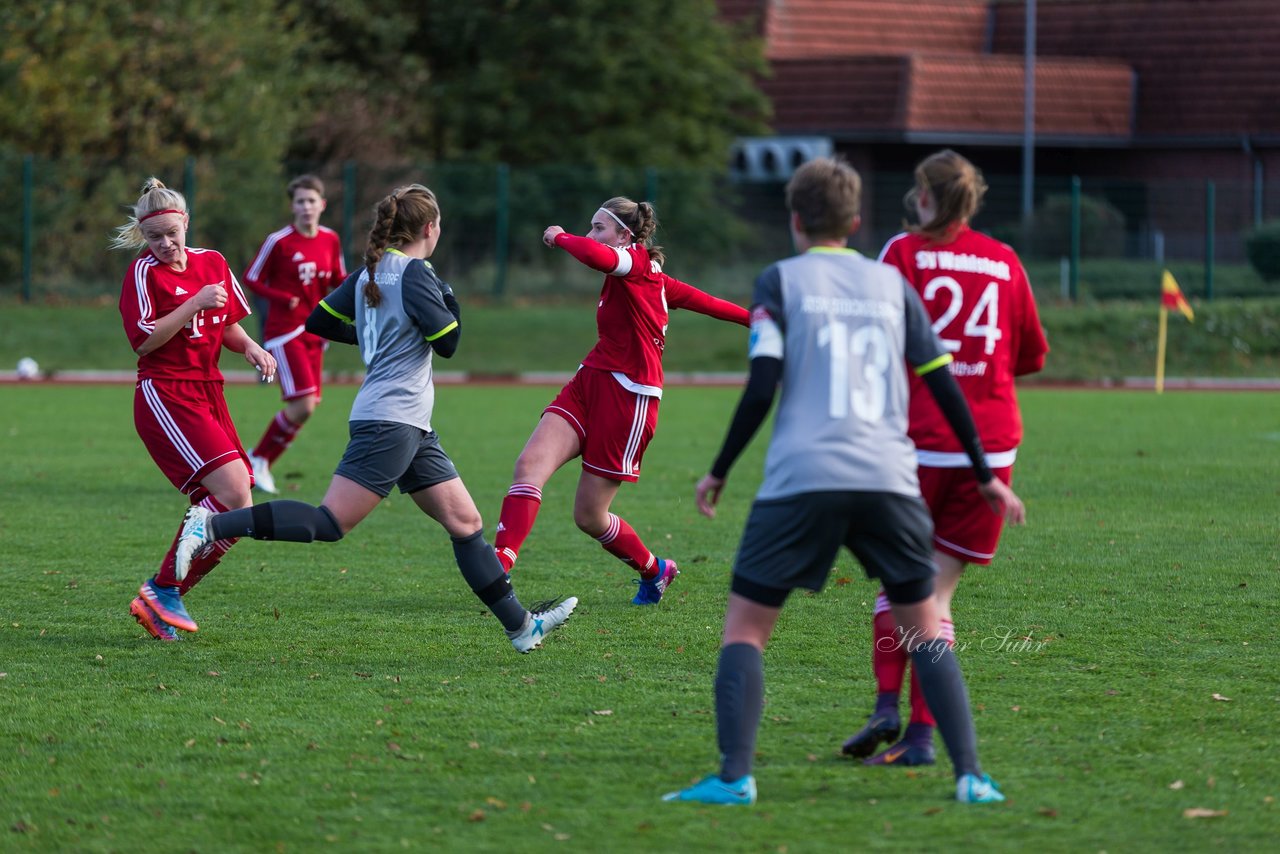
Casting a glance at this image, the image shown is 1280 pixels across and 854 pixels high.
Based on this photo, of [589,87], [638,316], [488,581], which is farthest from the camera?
[589,87]

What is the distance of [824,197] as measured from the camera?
446 cm

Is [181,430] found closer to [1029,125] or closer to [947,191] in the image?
[947,191]

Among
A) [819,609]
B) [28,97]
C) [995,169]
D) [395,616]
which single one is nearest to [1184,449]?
[819,609]

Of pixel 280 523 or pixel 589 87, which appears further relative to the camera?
pixel 589 87

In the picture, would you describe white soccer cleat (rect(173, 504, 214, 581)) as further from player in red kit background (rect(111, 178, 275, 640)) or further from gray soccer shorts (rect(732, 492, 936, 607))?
gray soccer shorts (rect(732, 492, 936, 607))

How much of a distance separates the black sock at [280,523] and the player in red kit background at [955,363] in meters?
2.19

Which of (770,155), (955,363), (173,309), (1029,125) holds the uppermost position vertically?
(955,363)

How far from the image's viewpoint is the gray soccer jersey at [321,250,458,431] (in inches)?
240

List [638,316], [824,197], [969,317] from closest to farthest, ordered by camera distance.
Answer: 1. [824,197]
2. [969,317]
3. [638,316]

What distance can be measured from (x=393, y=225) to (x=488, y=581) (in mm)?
1412

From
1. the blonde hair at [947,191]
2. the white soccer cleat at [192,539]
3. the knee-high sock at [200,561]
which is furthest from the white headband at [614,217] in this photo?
the blonde hair at [947,191]

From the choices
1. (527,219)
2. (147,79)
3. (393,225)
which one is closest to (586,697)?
(393,225)

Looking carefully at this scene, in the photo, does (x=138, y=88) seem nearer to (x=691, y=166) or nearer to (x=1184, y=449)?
(x=691, y=166)

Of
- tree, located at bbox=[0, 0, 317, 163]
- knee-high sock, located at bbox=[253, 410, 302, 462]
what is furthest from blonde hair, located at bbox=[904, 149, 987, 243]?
tree, located at bbox=[0, 0, 317, 163]
